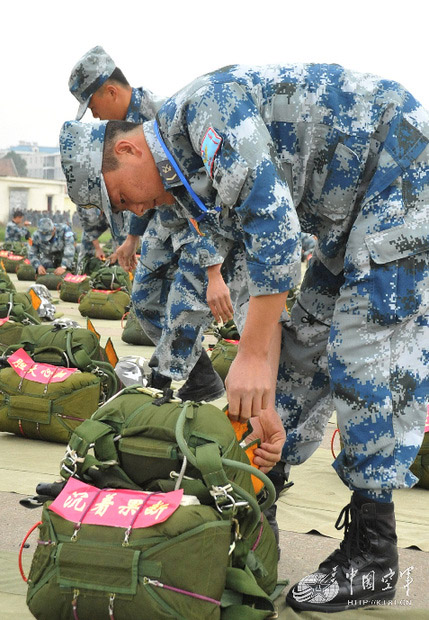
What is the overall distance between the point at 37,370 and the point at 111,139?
1971 mm

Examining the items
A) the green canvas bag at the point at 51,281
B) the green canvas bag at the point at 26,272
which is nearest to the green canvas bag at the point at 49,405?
the green canvas bag at the point at 51,281

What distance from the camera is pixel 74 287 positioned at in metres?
11.3

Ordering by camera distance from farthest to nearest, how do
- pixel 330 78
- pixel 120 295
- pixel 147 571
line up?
pixel 120 295, pixel 330 78, pixel 147 571

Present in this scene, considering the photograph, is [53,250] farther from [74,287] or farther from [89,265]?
[74,287]

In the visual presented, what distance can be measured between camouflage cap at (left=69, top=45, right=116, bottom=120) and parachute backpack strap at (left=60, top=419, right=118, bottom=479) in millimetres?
2644

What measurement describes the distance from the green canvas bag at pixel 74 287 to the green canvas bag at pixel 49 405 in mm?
7174

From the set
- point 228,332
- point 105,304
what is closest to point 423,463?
point 228,332

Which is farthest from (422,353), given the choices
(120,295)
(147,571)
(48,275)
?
(48,275)

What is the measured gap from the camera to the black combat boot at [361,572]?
7.68ft

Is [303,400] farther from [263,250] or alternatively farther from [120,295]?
[120,295]

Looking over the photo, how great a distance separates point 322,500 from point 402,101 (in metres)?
1.65

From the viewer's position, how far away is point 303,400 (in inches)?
109

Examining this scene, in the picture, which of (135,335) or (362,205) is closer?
(362,205)

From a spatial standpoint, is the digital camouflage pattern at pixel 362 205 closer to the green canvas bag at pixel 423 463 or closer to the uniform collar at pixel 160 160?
the uniform collar at pixel 160 160
